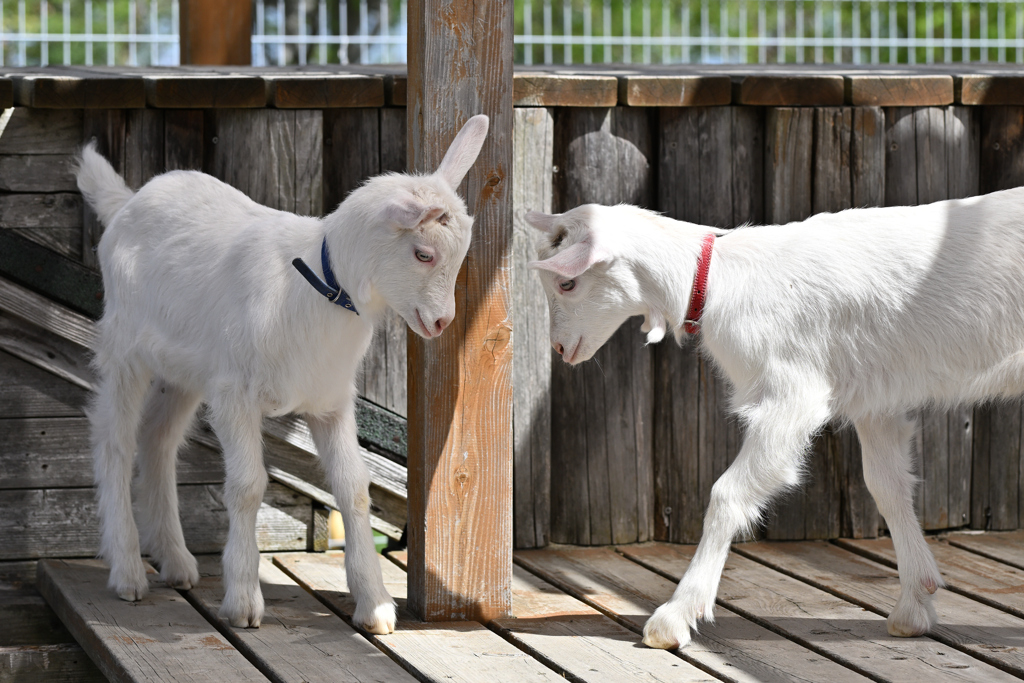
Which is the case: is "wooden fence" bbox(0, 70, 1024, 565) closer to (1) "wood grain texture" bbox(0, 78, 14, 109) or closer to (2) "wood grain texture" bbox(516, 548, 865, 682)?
(1) "wood grain texture" bbox(0, 78, 14, 109)

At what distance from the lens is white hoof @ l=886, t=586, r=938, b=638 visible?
4096 millimetres

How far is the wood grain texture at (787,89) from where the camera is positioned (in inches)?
203

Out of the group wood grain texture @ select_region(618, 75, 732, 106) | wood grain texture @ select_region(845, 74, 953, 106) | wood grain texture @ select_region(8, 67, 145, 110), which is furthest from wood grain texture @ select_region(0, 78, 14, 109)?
wood grain texture @ select_region(845, 74, 953, 106)

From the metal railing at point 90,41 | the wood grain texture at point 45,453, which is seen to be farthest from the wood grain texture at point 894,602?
the metal railing at point 90,41

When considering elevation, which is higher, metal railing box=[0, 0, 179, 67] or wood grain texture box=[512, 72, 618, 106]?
metal railing box=[0, 0, 179, 67]

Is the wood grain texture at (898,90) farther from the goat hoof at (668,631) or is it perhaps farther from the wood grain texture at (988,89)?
the goat hoof at (668,631)

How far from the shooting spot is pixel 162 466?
472cm

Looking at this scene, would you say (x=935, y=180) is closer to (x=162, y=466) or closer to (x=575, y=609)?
(x=575, y=609)

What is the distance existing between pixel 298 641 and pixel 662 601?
1.44 m

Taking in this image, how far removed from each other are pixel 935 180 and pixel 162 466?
359cm

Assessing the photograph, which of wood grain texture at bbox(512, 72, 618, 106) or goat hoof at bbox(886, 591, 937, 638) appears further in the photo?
wood grain texture at bbox(512, 72, 618, 106)

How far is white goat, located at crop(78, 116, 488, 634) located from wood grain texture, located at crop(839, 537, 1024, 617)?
227 cm

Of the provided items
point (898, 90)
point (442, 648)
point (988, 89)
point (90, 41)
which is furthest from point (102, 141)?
point (90, 41)

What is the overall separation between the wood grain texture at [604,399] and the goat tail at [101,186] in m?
1.85
